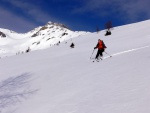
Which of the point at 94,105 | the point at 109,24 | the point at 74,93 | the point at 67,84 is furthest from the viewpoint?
the point at 109,24

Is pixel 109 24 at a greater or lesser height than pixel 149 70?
greater

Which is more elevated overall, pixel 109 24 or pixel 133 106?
pixel 109 24

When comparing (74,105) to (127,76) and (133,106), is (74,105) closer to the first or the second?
(133,106)

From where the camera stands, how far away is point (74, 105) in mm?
8922

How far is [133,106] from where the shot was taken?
726 cm

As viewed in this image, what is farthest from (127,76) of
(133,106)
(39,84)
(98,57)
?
(98,57)

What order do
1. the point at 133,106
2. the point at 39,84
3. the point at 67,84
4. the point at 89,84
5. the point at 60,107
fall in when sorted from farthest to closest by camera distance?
the point at 39,84 < the point at 67,84 < the point at 89,84 < the point at 60,107 < the point at 133,106

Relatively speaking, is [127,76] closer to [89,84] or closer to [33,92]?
[89,84]

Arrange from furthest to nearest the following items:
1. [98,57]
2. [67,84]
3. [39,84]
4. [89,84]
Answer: [98,57] → [39,84] → [67,84] → [89,84]

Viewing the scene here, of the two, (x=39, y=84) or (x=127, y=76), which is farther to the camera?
(x=39, y=84)

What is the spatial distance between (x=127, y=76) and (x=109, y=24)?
41460 mm

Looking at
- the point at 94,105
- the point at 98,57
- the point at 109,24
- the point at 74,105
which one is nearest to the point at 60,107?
the point at 74,105

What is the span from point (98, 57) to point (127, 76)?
8731 millimetres

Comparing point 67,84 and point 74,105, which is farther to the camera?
point 67,84
